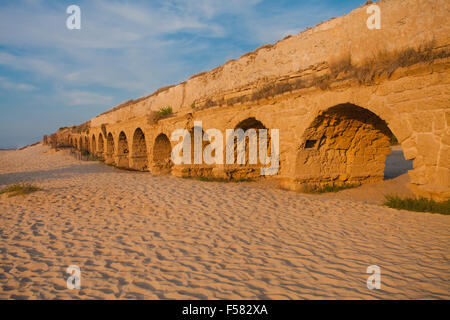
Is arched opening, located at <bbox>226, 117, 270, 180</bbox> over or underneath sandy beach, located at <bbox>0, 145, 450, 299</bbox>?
over

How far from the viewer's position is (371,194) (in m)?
6.68

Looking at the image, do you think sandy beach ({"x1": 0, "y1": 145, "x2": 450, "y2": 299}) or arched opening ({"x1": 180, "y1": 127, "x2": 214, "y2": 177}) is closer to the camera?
sandy beach ({"x1": 0, "y1": 145, "x2": 450, "y2": 299})

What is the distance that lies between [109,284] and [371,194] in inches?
241

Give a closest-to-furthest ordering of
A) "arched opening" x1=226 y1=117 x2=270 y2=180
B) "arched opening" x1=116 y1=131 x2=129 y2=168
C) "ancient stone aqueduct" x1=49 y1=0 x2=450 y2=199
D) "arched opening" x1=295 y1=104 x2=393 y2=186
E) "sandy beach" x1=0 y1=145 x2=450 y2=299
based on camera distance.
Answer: "sandy beach" x1=0 y1=145 x2=450 y2=299, "ancient stone aqueduct" x1=49 y1=0 x2=450 y2=199, "arched opening" x1=295 y1=104 x2=393 y2=186, "arched opening" x1=226 y1=117 x2=270 y2=180, "arched opening" x1=116 y1=131 x2=129 y2=168

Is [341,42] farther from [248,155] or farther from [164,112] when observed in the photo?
[164,112]

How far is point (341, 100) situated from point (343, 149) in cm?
185

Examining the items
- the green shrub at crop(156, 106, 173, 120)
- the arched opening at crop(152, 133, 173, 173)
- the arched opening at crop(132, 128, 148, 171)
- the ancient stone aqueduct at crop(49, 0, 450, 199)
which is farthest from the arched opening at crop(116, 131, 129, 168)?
the ancient stone aqueduct at crop(49, 0, 450, 199)

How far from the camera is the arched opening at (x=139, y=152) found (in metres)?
14.5

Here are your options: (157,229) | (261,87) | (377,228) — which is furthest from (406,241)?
(261,87)

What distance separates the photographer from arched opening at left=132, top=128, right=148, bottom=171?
571 inches

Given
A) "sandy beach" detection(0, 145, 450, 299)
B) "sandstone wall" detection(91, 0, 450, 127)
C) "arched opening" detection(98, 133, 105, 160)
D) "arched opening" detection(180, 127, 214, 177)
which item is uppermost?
"sandstone wall" detection(91, 0, 450, 127)

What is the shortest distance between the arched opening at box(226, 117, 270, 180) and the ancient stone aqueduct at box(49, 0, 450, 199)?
5 cm

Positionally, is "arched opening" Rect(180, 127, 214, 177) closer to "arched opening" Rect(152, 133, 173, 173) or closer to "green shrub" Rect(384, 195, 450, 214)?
"arched opening" Rect(152, 133, 173, 173)
